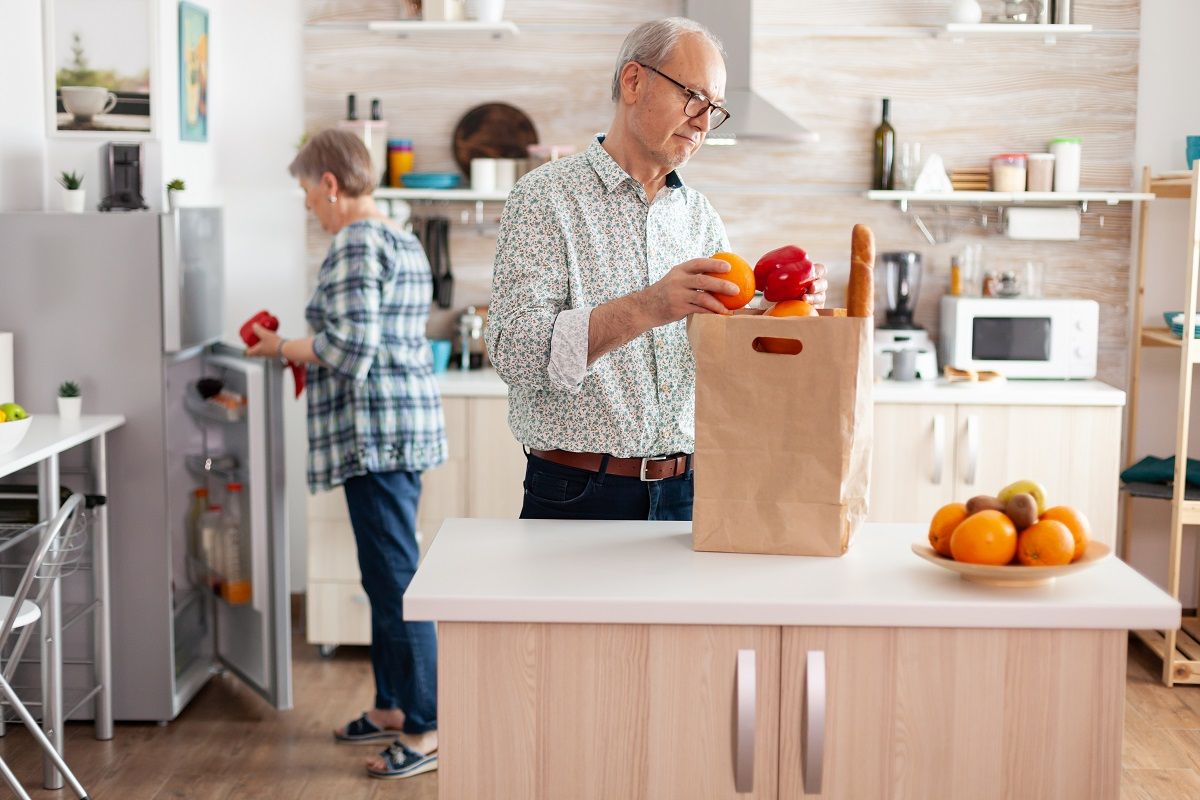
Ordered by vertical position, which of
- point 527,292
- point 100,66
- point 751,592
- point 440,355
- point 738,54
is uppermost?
point 738,54

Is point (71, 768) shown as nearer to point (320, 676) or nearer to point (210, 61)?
point (320, 676)

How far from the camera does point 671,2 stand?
13.6 ft

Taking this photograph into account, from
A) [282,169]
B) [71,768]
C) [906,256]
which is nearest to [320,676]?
[71,768]

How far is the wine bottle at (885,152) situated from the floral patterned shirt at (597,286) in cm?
219

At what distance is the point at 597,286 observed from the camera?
201 centimetres

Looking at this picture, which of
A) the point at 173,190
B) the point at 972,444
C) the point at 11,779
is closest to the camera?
the point at 11,779

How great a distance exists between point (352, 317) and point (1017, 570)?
1829 mm

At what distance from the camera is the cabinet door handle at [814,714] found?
4.99ft

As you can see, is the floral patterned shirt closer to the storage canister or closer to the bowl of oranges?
the bowl of oranges

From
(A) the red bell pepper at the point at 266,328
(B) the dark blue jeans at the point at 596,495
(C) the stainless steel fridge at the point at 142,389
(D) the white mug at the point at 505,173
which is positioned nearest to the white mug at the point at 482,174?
(D) the white mug at the point at 505,173

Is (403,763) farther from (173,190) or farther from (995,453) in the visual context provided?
(995,453)

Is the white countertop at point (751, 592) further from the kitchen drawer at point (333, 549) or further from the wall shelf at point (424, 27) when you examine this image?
the wall shelf at point (424, 27)

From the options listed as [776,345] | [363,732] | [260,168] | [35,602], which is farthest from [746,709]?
[260,168]

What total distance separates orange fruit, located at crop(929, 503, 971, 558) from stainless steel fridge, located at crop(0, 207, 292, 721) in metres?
2.02
